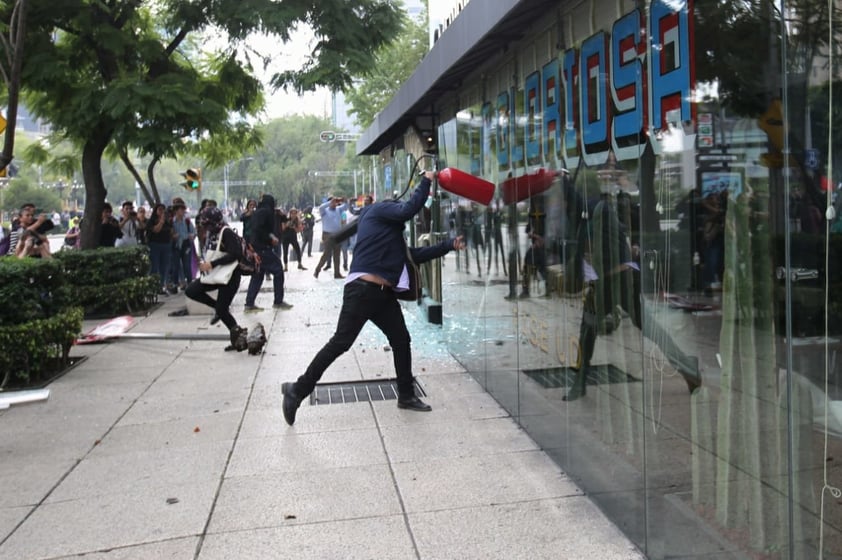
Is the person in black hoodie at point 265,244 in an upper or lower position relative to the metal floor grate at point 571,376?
upper

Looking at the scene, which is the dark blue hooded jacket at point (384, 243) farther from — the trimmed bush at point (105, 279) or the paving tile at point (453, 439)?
the trimmed bush at point (105, 279)

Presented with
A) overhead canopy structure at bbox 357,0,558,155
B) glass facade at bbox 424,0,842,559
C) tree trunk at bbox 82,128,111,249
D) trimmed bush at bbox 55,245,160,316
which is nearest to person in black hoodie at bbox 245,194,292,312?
trimmed bush at bbox 55,245,160,316

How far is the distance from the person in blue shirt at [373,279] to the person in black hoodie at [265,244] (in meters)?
5.76

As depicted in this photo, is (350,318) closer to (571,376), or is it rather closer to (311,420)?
(311,420)

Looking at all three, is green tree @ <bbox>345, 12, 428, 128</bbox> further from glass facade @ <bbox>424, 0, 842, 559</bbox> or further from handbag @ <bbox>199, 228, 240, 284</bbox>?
glass facade @ <bbox>424, 0, 842, 559</bbox>

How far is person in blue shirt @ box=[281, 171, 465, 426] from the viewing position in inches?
230

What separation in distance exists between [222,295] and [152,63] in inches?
237

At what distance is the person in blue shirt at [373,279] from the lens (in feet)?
19.1

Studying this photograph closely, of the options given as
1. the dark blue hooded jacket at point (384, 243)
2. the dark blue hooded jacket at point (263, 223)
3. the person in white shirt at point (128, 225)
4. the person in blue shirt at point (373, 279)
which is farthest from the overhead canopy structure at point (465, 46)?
the person in white shirt at point (128, 225)

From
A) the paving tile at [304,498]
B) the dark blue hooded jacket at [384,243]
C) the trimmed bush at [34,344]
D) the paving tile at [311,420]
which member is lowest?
the paving tile at [304,498]

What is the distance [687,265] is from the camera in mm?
3166

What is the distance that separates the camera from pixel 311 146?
108938 mm

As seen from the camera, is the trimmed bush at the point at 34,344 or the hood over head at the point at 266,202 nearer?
the trimmed bush at the point at 34,344

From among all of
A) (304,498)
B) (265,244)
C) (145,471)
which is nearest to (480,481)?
(304,498)
